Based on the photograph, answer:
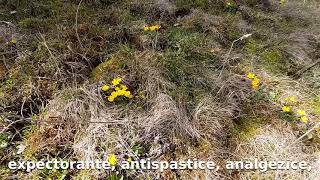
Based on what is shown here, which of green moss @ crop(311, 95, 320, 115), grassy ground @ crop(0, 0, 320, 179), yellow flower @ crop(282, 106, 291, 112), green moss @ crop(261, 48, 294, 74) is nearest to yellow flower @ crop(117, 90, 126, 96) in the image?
grassy ground @ crop(0, 0, 320, 179)

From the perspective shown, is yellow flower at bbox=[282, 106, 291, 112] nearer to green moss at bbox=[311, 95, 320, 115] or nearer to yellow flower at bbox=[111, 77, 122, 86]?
green moss at bbox=[311, 95, 320, 115]

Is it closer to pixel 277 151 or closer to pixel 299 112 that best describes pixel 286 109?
pixel 299 112

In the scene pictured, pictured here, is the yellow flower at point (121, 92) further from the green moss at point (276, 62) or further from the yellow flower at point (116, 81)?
the green moss at point (276, 62)

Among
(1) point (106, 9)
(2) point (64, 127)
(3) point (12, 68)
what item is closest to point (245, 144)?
(2) point (64, 127)

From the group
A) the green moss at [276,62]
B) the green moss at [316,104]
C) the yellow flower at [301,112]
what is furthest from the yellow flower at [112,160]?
the green moss at [276,62]

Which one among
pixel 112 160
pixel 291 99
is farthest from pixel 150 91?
pixel 291 99

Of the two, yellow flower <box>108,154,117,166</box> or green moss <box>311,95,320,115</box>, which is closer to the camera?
yellow flower <box>108,154,117,166</box>

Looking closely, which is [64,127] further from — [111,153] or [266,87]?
[266,87]
